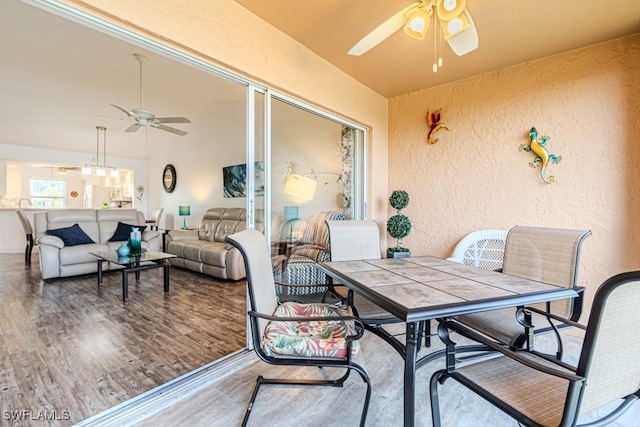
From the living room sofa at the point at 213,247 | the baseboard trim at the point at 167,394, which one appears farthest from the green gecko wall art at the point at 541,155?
the living room sofa at the point at 213,247

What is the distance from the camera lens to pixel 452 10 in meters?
1.48

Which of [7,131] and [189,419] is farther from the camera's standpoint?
[7,131]

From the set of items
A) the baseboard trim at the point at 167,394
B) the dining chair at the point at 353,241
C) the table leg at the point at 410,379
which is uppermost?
the dining chair at the point at 353,241

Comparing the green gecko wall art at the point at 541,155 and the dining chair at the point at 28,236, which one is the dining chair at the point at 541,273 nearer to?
the green gecko wall art at the point at 541,155

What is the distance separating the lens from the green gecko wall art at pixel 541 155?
8.86 feet

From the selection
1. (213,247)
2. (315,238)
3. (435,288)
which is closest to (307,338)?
(435,288)

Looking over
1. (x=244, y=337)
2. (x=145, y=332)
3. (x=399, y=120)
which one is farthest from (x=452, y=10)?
(x=145, y=332)

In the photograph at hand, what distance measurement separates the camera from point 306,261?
10.1 ft

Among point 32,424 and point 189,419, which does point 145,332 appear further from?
point 189,419

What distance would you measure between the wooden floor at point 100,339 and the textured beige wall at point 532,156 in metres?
2.57

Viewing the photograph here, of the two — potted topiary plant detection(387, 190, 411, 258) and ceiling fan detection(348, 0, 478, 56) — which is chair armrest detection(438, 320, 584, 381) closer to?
ceiling fan detection(348, 0, 478, 56)

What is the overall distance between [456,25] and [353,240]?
152 cm

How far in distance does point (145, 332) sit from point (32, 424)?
3.38 ft

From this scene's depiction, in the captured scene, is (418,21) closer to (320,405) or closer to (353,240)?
(353,240)
